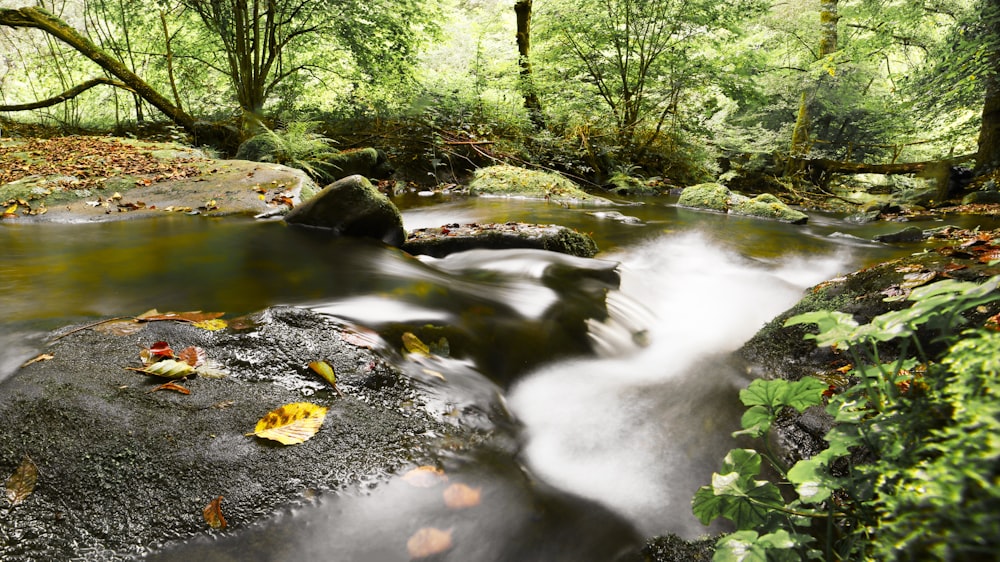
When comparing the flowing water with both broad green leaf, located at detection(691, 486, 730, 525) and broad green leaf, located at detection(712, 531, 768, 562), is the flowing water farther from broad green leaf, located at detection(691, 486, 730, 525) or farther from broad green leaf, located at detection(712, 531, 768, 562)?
broad green leaf, located at detection(712, 531, 768, 562)

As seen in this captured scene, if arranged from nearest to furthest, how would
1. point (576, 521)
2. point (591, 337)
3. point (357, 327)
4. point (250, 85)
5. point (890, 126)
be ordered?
point (576, 521) < point (357, 327) < point (591, 337) < point (250, 85) < point (890, 126)

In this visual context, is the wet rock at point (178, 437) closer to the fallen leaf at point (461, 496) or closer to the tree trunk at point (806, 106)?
the fallen leaf at point (461, 496)

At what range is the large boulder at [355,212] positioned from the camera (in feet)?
17.2

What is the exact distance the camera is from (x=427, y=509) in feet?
6.06

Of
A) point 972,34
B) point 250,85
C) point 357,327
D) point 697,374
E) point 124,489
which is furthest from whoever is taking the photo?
point 250,85

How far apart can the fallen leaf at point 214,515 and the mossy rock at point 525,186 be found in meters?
9.41

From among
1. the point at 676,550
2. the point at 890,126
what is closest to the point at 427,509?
the point at 676,550

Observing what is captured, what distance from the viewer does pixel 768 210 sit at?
984 centimetres

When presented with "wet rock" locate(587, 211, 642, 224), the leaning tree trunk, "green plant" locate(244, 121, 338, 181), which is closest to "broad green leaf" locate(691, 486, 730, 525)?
"wet rock" locate(587, 211, 642, 224)

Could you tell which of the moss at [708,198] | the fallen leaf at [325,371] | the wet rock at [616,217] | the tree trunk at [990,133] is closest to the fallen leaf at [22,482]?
the fallen leaf at [325,371]

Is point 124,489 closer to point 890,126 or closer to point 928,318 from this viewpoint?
point 928,318

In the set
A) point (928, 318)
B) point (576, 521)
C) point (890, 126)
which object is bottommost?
point (576, 521)

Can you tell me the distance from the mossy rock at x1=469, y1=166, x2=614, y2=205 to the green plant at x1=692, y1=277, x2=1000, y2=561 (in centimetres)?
950

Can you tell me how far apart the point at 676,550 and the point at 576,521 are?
1.31 feet
